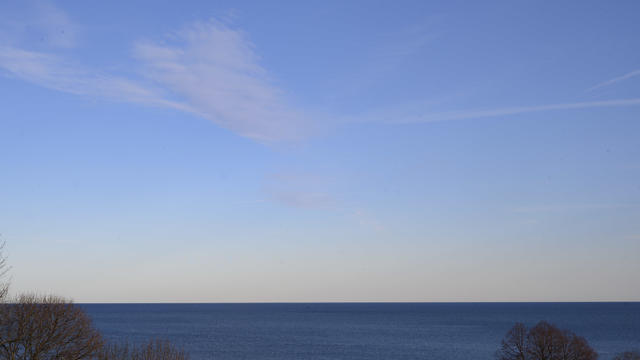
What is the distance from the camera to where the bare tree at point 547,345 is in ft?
177

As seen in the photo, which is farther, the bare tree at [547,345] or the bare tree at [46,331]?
the bare tree at [547,345]

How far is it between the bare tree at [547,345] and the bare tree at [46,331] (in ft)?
123

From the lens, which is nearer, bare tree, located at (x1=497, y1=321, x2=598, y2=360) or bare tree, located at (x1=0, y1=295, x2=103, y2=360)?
bare tree, located at (x1=0, y1=295, x2=103, y2=360)

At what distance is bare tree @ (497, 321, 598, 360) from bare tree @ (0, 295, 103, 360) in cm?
3747

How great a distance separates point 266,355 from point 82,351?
79300 mm

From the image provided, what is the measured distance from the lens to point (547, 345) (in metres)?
54.9

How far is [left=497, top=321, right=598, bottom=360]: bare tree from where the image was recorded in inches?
2121

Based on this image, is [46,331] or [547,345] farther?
[547,345]

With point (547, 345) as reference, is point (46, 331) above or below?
above

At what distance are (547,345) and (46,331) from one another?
4184cm

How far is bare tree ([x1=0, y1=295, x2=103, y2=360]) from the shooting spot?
126ft

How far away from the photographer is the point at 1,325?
38188 mm

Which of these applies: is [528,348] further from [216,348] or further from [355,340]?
[355,340]

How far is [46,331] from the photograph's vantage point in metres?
39.4
